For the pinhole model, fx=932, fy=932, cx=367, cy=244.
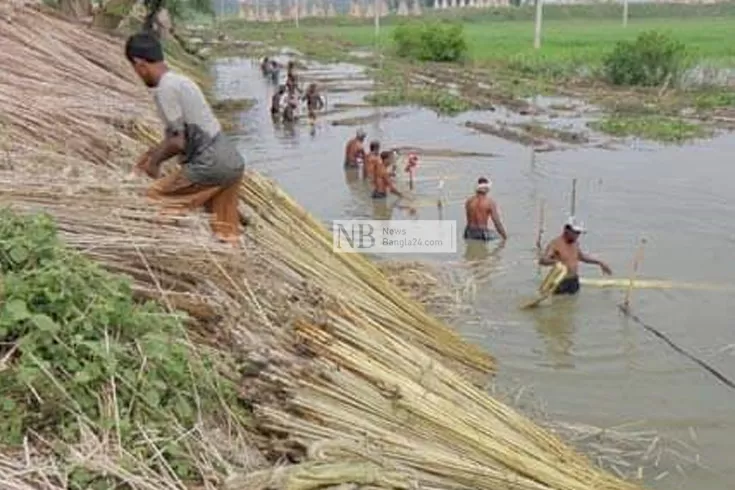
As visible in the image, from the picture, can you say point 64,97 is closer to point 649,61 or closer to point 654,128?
point 654,128

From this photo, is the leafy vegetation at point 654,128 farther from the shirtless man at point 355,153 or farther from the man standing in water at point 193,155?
the man standing in water at point 193,155

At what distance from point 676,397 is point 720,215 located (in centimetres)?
646

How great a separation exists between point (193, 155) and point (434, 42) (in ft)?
110

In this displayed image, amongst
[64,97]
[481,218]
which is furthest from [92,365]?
[481,218]

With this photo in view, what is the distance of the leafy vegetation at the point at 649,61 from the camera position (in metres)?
26.5

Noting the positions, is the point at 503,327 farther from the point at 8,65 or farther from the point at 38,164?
the point at 8,65

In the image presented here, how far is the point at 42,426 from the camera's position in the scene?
3338 mm

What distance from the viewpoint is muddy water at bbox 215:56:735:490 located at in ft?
21.7

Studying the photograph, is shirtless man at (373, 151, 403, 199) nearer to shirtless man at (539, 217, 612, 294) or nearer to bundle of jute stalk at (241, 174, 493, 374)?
shirtless man at (539, 217, 612, 294)

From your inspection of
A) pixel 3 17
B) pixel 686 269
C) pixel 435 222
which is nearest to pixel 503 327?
pixel 686 269

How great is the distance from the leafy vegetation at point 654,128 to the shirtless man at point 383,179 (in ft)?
25.1

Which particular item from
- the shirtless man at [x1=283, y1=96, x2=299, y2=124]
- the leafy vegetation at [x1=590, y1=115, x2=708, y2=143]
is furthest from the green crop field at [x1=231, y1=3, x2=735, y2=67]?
the shirtless man at [x1=283, y1=96, x2=299, y2=124]

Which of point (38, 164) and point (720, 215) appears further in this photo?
point (720, 215)

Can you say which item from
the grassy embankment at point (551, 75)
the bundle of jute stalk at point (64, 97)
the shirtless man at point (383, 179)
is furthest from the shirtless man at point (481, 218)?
the grassy embankment at point (551, 75)
